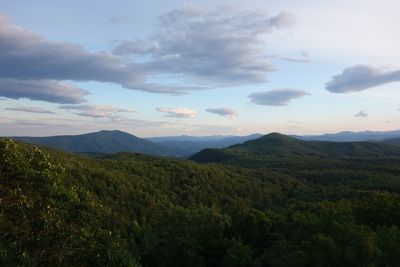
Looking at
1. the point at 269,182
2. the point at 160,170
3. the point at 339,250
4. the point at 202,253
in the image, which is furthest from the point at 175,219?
the point at 269,182

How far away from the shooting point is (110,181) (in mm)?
125938

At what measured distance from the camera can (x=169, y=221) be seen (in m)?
70.3

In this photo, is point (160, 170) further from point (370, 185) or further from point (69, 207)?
point (69, 207)

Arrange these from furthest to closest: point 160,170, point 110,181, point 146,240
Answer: point 160,170 → point 110,181 → point 146,240

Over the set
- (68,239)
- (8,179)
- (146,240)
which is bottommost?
(146,240)

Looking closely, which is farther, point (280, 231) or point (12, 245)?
point (280, 231)

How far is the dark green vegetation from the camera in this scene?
28.0 metres

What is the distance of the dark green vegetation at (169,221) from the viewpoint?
28.0 metres

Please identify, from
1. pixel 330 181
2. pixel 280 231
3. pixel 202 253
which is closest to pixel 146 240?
pixel 202 253

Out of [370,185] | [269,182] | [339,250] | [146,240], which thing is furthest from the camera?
[269,182]

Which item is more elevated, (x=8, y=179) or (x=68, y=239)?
(x=8, y=179)

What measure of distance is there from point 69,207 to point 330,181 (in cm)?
16584

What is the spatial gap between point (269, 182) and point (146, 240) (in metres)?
107

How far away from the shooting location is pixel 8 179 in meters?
29.7
